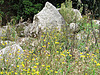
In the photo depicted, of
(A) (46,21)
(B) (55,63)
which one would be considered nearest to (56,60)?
(B) (55,63)

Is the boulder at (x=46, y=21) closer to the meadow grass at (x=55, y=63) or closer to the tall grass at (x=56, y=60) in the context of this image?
the tall grass at (x=56, y=60)

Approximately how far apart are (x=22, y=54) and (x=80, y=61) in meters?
1.32

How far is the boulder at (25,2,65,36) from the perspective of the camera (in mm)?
5699

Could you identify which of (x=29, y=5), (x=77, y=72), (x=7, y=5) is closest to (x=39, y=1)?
(x=29, y=5)

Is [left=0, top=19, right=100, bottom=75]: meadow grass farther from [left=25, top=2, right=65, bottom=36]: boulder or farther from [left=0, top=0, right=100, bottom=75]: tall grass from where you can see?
[left=25, top=2, right=65, bottom=36]: boulder

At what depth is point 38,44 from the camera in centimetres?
459

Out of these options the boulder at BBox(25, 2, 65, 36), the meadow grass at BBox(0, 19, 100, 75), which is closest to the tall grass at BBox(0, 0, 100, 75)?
the meadow grass at BBox(0, 19, 100, 75)

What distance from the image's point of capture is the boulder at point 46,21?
224 inches

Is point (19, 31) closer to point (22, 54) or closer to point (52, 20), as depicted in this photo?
point (52, 20)

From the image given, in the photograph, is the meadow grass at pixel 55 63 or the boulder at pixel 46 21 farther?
the boulder at pixel 46 21

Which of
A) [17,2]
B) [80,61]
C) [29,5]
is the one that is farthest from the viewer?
[17,2]

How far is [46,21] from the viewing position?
5.99m

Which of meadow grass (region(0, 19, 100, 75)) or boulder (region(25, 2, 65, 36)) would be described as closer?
meadow grass (region(0, 19, 100, 75))

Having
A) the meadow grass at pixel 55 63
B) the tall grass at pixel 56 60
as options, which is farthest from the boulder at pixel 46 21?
the meadow grass at pixel 55 63
